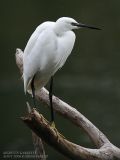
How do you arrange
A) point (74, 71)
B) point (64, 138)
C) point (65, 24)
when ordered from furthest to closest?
point (74, 71) < point (65, 24) < point (64, 138)

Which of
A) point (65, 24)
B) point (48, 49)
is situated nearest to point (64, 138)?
point (48, 49)

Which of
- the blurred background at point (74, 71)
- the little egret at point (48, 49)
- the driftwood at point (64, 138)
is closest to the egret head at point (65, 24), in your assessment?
the little egret at point (48, 49)

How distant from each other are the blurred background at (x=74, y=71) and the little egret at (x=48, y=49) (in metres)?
2.05

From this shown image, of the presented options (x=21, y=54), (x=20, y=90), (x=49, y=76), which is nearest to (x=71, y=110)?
(x=49, y=76)

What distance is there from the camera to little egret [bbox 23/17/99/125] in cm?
441

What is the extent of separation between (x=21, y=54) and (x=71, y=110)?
0.54 metres

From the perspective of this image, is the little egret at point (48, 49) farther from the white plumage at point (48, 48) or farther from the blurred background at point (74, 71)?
the blurred background at point (74, 71)

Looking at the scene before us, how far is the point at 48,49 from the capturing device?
174 inches

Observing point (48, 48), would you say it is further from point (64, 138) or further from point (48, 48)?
point (64, 138)

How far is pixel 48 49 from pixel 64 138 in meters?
0.55

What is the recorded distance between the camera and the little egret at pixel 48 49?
4410 mm

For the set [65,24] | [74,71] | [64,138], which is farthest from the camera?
[74,71]

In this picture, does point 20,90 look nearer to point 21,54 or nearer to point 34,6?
point 34,6

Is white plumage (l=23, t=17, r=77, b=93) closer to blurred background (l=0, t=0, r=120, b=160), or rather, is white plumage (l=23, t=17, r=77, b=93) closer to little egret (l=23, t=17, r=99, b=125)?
little egret (l=23, t=17, r=99, b=125)
